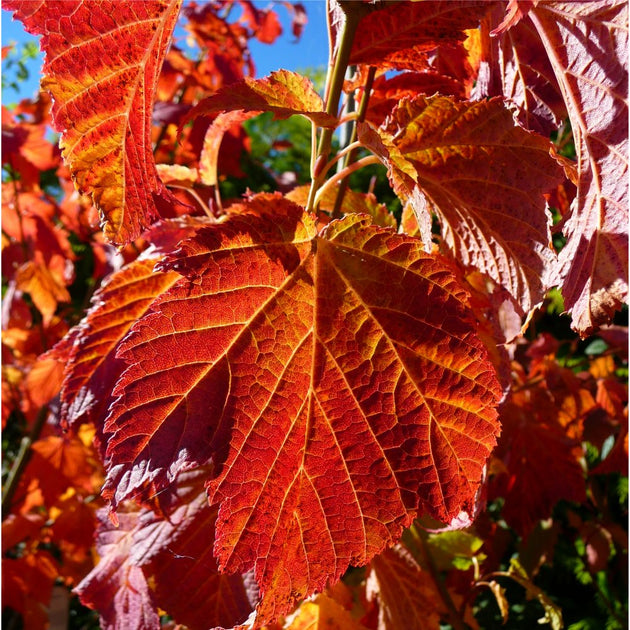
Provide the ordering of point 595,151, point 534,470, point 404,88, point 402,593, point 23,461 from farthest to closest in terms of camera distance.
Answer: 1. point 23,461
2. point 534,470
3. point 402,593
4. point 404,88
5. point 595,151

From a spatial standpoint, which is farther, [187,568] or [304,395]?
[187,568]

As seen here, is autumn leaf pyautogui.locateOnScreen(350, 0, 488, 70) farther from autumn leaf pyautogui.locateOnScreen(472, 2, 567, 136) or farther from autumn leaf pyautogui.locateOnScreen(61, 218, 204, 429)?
autumn leaf pyautogui.locateOnScreen(61, 218, 204, 429)

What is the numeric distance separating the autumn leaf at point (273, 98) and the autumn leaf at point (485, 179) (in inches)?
2.5

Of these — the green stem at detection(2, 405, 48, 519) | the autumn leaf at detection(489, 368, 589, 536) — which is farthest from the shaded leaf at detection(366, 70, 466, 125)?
the green stem at detection(2, 405, 48, 519)

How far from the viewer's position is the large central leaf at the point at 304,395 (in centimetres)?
48

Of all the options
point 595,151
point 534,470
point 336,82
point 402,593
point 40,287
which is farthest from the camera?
point 40,287

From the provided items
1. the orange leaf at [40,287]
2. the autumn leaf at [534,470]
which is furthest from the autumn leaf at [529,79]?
the orange leaf at [40,287]

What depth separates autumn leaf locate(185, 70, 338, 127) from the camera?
0.50 m

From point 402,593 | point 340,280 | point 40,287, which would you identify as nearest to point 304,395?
point 340,280

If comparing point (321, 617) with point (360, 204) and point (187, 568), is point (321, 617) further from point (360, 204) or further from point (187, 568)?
point (360, 204)

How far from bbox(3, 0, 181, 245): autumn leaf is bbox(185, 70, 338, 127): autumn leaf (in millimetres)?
61

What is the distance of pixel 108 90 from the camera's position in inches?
20.9

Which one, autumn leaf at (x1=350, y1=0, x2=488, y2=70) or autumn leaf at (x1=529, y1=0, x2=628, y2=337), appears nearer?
autumn leaf at (x1=529, y1=0, x2=628, y2=337)

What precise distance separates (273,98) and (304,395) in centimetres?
24
